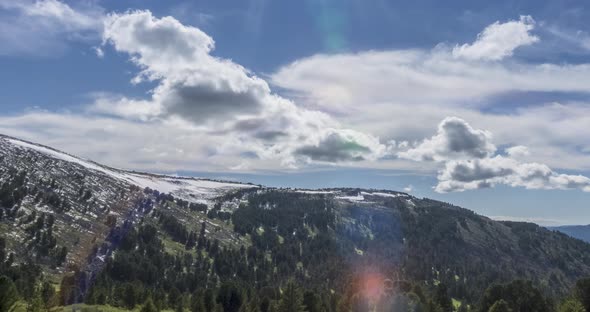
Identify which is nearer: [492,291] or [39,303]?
[39,303]

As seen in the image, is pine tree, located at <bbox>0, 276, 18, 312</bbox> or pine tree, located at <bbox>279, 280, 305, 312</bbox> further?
pine tree, located at <bbox>279, 280, 305, 312</bbox>

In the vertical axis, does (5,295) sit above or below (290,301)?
above

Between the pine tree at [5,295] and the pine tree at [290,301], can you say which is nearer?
the pine tree at [5,295]

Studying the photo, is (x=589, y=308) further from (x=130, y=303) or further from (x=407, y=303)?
(x=130, y=303)

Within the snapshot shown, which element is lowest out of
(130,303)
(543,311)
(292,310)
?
(130,303)

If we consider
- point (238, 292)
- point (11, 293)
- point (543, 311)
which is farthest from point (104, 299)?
point (543, 311)

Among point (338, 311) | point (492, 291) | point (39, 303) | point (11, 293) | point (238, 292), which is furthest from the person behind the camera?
point (238, 292)

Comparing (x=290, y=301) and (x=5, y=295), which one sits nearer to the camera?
(x=5, y=295)

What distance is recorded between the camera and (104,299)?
15962 centimetres

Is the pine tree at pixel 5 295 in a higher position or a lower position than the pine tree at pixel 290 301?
higher

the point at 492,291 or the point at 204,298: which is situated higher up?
the point at 492,291

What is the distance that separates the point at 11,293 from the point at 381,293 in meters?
86.4

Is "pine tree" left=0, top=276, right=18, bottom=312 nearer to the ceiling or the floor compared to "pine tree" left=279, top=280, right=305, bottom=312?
nearer to the ceiling

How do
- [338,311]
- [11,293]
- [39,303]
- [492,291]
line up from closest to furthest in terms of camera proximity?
[39,303] < [11,293] < [492,291] < [338,311]
